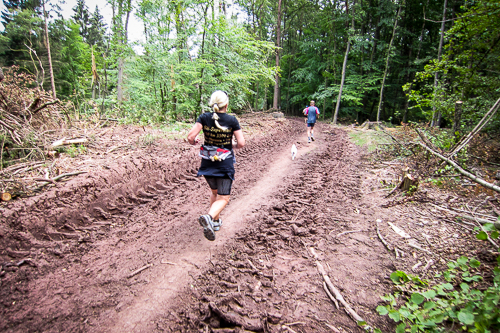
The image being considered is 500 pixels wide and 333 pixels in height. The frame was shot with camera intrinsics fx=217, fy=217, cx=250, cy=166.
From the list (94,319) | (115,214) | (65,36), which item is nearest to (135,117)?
(115,214)

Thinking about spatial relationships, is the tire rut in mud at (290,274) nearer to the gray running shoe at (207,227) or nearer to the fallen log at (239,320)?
the fallen log at (239,320)

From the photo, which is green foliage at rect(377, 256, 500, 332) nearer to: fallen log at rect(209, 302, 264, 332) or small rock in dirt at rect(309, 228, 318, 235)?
fallen log at rect(209, 302, 264, 332)

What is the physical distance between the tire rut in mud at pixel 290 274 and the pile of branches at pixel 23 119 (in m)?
5.47

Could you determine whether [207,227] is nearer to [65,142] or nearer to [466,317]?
[466,317]

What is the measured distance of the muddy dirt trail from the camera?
230 centimetres

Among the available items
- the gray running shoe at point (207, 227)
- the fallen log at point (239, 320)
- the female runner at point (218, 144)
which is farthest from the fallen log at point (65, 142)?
the fallen log at point (239, 320)

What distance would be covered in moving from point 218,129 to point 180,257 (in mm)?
2031

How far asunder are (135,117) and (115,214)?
7.38 m

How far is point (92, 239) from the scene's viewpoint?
362 centimetres

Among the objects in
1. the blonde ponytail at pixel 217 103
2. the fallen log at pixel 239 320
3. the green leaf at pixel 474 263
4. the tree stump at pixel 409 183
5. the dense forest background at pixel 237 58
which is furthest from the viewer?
the dense forest background at pixel 237 58

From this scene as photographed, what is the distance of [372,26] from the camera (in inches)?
988

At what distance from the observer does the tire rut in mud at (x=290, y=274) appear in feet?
7.34

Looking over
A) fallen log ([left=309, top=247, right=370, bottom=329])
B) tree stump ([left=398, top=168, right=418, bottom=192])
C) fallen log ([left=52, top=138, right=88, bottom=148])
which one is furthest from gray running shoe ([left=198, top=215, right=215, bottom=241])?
fallen log ([left=52, top=138, right=88, bottom=148])

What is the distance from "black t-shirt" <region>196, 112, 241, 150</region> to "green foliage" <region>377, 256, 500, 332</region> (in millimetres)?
2782
